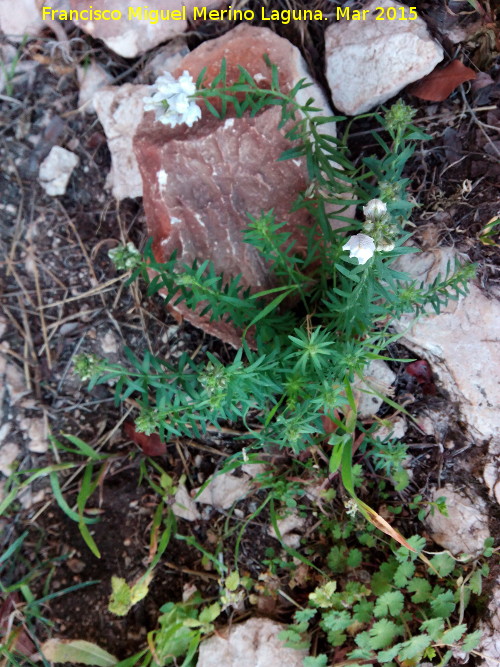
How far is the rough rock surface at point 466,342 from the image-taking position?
3451 mm

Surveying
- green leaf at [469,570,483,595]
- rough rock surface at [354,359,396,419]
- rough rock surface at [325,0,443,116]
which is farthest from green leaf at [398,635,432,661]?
rough rock surface at [325,0,443,116]

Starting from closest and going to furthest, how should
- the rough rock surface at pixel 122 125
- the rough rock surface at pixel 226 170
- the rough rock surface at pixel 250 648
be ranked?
the rough rock surface at pixel 226 170 → the rough rock surface at pixel 250 648 → the rough rock surface at pixel 122 125

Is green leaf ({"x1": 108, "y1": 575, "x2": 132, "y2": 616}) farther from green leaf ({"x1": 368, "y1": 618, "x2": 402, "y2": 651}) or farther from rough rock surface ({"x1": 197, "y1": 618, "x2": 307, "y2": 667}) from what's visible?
green leaf ({"x1": 368, "y1": 618, "x2": 402, "y2": 651})

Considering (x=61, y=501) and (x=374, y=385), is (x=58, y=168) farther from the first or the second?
(x=374, y=385)

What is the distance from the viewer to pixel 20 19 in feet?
14.4

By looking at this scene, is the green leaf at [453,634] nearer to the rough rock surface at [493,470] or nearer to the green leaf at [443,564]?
the green leaf at [443,564]

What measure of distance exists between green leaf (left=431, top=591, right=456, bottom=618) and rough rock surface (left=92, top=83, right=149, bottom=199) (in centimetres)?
340

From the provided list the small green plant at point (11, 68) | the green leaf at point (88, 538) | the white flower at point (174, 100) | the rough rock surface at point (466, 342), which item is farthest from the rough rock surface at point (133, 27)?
the green leaf at point (88, 538)

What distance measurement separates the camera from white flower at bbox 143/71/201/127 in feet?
9.22

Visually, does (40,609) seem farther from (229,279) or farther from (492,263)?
(492,263)

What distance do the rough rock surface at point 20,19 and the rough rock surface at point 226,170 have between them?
1.44 m

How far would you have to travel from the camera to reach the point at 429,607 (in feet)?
11.6

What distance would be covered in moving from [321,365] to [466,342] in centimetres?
105

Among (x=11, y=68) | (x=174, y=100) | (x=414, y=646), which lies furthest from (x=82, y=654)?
(x=11, y=68)
